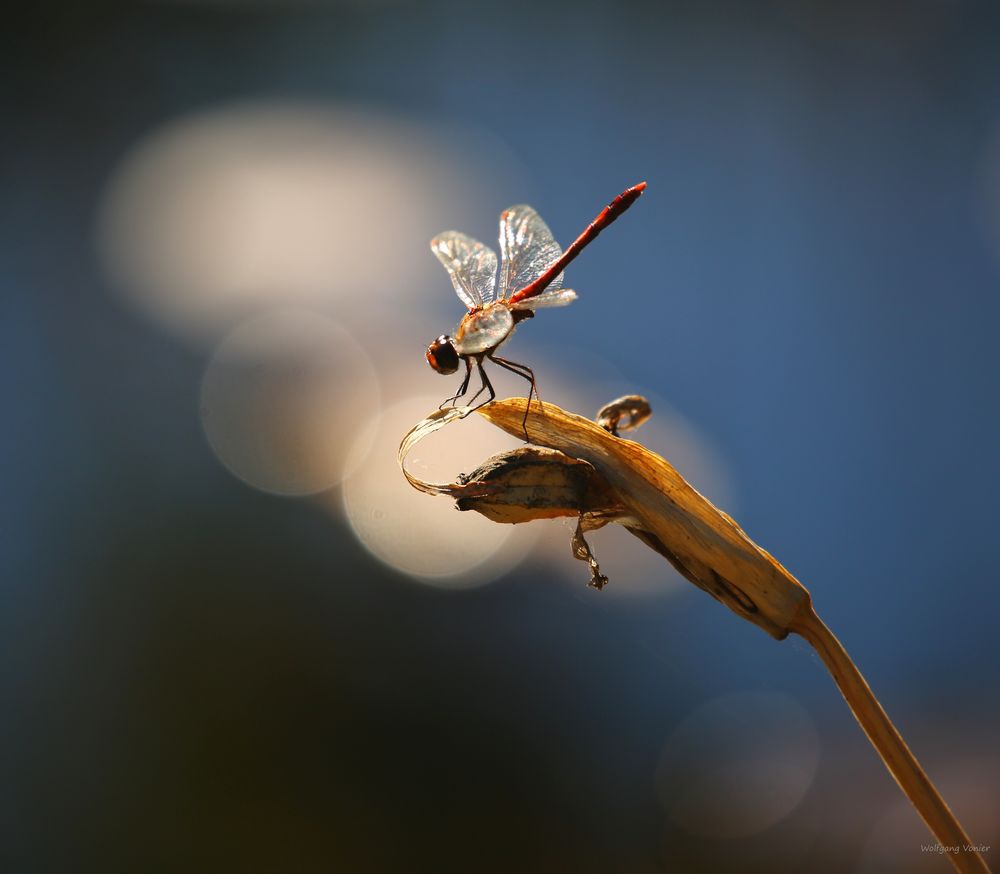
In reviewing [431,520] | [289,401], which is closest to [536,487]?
[431,520]

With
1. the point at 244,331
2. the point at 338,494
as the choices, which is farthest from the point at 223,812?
the point at 244,331

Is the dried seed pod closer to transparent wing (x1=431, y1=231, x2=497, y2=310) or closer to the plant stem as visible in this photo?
the plant stem

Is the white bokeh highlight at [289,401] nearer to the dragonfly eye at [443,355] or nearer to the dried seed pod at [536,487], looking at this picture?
the dragonfly eye at [443,355]

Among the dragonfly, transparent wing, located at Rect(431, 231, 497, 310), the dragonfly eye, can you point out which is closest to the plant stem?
the dragonfly

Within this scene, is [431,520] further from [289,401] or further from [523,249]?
[523,249]

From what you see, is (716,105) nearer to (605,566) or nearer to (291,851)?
(605,566)
